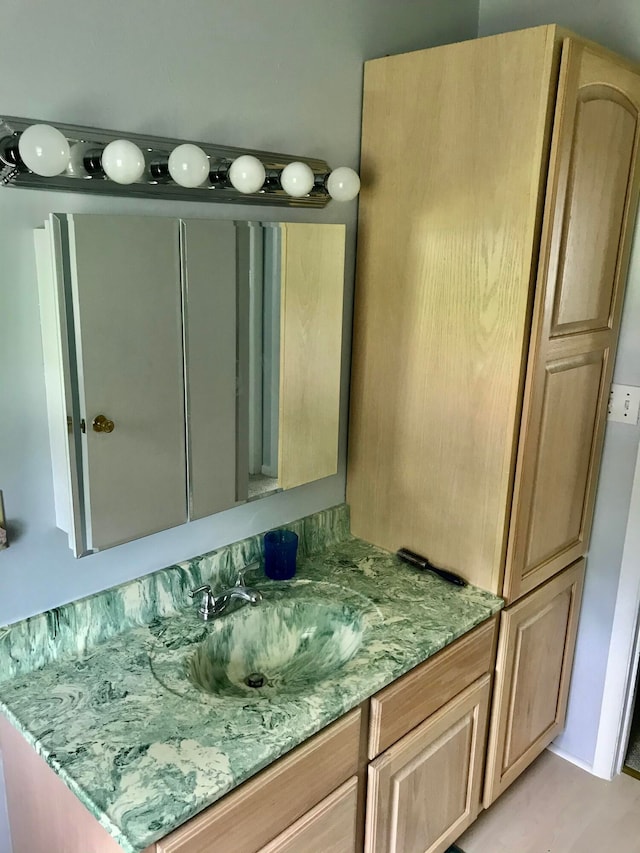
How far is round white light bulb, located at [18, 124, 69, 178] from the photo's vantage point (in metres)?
1.12

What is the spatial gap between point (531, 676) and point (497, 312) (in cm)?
103

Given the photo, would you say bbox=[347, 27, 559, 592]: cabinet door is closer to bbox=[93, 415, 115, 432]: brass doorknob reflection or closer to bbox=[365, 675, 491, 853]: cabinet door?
bbox=[365, 675, 491, 853]: cabinet door

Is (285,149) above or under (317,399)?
above

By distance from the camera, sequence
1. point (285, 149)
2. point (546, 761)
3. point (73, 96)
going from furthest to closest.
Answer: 1. point (546, 761)
2. point (285, 149)
3. point (73, 96)

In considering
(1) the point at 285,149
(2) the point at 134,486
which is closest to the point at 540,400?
(1) the point at 285,149

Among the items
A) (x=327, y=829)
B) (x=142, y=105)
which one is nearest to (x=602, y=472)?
(x=327, y=829)

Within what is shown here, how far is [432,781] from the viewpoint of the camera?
1643 mm

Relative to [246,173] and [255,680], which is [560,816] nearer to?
[255,680]

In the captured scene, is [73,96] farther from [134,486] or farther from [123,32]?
[134,486]

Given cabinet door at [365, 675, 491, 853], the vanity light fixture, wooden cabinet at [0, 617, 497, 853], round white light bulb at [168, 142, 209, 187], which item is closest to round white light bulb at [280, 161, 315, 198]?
the vanity light fixture

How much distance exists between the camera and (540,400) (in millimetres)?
1655

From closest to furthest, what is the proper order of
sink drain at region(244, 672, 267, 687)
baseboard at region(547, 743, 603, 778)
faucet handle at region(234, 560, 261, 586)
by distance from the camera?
1. sink drain at region(244, 672, 267, 687)
2. faucet handle at region(234, 560, 261, 586)
3. baseboard at region(547, 743, 603, 778)

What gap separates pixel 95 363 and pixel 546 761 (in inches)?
75.0

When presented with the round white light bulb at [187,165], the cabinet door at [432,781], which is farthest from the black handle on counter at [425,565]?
the round white light bulb at [187,165]
